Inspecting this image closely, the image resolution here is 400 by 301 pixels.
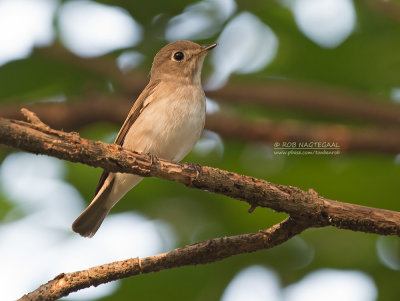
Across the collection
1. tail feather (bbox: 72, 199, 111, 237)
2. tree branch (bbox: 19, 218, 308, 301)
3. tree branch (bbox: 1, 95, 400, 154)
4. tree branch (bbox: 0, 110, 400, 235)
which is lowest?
tail feather (bbox: 72, 199, 111, 237)

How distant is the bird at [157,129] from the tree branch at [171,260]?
69.0 inches

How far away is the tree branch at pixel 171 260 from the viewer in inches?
155

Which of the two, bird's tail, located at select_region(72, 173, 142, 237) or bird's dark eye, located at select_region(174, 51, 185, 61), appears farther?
bird's dark eye, located at select_region(174, 51, 185, 61)

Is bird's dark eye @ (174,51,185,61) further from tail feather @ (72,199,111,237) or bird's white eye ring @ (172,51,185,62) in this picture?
tail feather @ (72,199,111,237)

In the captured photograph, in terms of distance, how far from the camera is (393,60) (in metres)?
7.37

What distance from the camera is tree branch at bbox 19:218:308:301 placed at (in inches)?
155

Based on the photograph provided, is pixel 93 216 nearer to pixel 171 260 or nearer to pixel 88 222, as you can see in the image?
pixel 88 222

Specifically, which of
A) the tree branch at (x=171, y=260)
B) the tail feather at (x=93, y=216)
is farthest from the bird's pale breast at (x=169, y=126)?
the tree branch at (x=171, y=260)

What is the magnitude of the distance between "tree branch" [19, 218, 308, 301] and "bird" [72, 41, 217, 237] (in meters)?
1.75

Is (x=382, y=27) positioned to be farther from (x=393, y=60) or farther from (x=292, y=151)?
(x=292, y=151)

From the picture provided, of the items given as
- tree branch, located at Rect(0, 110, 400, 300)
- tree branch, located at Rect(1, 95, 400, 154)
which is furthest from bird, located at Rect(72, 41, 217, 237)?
tree branch, located at Rect(0, 110, 400, 300)

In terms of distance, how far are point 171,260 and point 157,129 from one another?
1866 mm

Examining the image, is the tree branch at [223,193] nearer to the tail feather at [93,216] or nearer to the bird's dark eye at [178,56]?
the tail feather at [93,216]

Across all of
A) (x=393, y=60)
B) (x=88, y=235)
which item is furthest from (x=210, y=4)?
(x=88, y=235)
